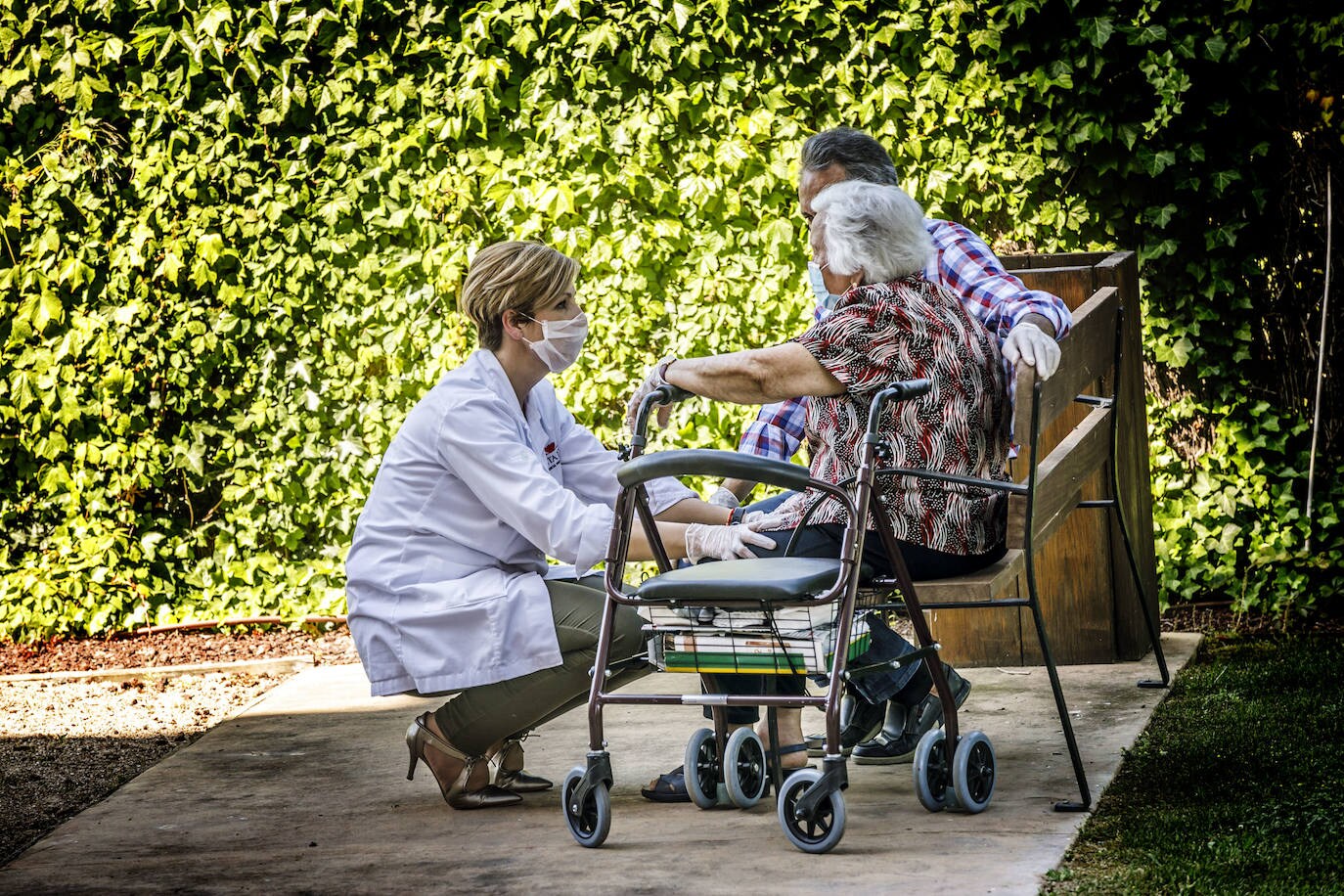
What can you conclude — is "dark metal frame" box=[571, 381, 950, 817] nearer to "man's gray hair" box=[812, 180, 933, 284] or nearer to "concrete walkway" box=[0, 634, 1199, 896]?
"concrete walkway" box=[0, 634, 1199, 896]

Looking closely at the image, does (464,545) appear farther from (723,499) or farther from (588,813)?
(588,813)

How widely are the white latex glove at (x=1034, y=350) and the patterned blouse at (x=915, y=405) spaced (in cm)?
8

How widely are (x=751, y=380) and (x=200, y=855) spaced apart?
63.1 inches

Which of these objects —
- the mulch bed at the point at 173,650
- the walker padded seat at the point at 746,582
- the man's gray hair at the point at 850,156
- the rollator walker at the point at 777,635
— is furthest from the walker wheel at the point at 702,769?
the mulch bed at the point at 173,650

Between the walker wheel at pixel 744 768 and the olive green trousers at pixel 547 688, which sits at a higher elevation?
the olive green trousers at pixel 547 688

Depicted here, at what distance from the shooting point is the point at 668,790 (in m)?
3.70

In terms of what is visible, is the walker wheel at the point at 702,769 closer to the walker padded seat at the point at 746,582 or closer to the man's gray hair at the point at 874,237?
the walker padded seat at the point at 746,582

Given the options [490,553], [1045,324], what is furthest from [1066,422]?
[490,553]

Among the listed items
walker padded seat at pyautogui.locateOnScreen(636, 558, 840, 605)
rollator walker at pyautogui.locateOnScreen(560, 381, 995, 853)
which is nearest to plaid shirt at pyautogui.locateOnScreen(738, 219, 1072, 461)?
rollator walker at pyautogui.locateOnScreen(560, 381, 995, 853)

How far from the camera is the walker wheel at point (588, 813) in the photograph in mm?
3256

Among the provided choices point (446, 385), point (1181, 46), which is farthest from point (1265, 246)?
point (446, 385)

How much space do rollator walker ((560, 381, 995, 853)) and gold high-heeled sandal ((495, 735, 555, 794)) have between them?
1.69 ft

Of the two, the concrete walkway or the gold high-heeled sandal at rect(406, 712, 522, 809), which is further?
the gold high-heeled sandal at rect(406, 712, 522, 809)

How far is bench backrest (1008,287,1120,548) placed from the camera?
3.38 m
